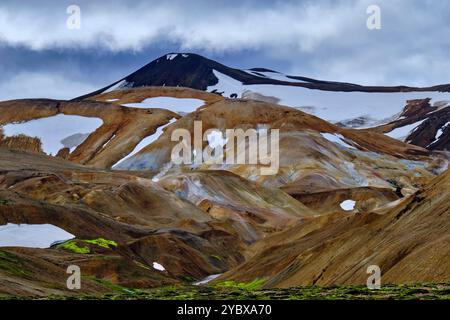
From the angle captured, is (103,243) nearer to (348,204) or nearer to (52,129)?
(348,204)

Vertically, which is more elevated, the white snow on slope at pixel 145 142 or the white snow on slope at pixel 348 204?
the white snow on slope at pixel 145 142

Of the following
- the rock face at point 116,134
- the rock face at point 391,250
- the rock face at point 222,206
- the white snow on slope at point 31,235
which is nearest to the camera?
the rock face at point 391,250

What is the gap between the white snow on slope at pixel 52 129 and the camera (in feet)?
631


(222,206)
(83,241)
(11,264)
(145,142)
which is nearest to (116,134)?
(145,142)

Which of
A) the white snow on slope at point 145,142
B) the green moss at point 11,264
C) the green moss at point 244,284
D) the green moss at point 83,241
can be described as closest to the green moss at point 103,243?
the green moss at point 83,241

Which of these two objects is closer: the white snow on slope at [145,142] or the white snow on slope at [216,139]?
the white snow on slope at [145,142]

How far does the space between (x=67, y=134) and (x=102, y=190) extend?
95.4 meters

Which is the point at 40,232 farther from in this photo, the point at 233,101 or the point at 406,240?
the point at 233,101

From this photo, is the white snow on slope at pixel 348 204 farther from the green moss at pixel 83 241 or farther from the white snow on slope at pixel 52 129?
the white snow on slope at pixel 52 129

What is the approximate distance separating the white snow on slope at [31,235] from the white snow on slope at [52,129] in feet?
397

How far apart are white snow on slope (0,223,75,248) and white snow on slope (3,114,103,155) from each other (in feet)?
397

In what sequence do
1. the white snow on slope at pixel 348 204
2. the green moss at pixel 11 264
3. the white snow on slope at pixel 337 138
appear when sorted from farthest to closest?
the white snow on slope at pixel 337 138 < the white snow on slope at pixel 348 204 < the green moss at pixel 11 264

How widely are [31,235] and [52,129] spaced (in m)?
131

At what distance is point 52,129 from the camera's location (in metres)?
197
